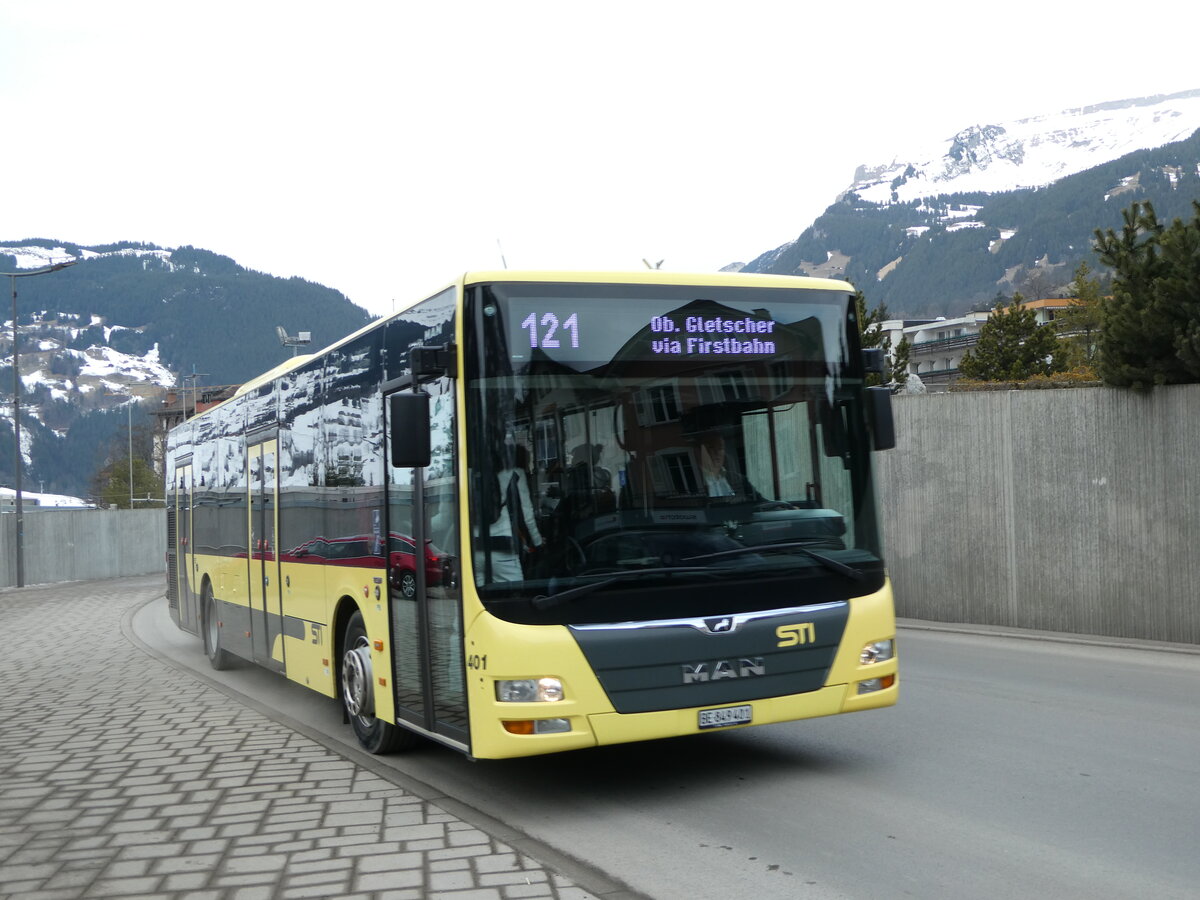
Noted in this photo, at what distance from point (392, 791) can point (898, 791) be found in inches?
111

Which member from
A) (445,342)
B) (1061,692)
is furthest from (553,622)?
(1061,692)

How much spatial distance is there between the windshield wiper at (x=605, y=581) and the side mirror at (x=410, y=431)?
3.21ft

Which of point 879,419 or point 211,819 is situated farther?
point 879,419

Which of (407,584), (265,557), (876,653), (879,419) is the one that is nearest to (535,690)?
(407,584)

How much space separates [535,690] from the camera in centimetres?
678

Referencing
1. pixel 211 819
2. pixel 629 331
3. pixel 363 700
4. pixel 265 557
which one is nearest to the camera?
pixel 211 819

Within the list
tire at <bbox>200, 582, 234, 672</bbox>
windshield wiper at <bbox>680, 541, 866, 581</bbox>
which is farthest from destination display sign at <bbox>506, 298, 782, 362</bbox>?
tire at <bbox>200, 582, 234, 672</bbox>

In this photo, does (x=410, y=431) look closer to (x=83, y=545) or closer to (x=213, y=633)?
(x=213, y=633)

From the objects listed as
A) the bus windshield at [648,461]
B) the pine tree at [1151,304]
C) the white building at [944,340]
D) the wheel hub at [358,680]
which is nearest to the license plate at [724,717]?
the bus windshield at [648,461]

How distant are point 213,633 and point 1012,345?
59.1 metres

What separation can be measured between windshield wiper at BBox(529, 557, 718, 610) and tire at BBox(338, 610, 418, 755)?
2.22 meters

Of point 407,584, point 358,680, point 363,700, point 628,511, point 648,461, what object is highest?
point 648,461

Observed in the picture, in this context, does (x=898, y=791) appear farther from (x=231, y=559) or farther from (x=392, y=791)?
(x=231, y=559)

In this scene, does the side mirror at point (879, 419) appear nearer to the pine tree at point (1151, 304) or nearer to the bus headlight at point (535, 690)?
the bus headlight at point (535, 690)
